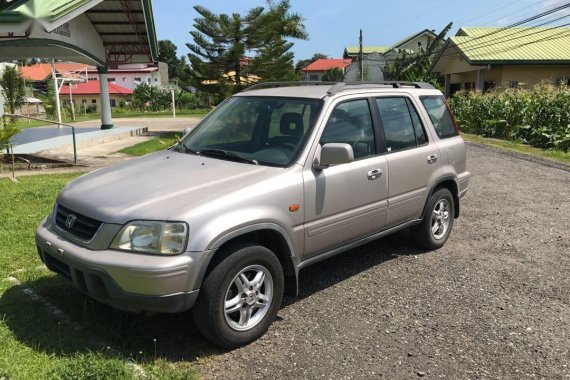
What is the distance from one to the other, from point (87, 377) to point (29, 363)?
48 cm

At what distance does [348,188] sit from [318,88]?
1.11 metres

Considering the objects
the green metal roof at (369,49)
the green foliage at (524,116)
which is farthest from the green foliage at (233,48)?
the green metal roof at (369,49)

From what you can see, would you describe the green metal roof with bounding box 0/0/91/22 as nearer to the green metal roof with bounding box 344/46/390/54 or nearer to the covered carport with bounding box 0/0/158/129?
the covered carport with bounding box 0/0/158/129

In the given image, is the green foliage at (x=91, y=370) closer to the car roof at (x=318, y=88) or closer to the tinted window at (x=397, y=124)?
the car roof at (x=318, y=88)

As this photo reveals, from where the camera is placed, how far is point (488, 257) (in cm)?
560

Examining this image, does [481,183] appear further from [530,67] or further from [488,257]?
[530,67]

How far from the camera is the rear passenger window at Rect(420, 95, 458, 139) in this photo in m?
5.62

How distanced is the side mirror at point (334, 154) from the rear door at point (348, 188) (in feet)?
0.39

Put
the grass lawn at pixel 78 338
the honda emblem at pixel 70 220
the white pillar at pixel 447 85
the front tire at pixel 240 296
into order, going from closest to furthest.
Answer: the grass lawn at pixel 78 338 < the front tire at pixel 240 296 < the honda emblem at pixel 70 220 < the white pillar at pixel 447 85

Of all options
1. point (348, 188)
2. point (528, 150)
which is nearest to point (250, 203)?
point (348, 188)

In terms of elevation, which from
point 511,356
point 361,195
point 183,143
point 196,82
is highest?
point 196,82

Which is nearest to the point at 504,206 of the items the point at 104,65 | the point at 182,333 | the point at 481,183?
the point at 481,183

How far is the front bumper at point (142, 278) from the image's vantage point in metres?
3.15

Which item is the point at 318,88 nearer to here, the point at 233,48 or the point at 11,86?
the point at 233,48
